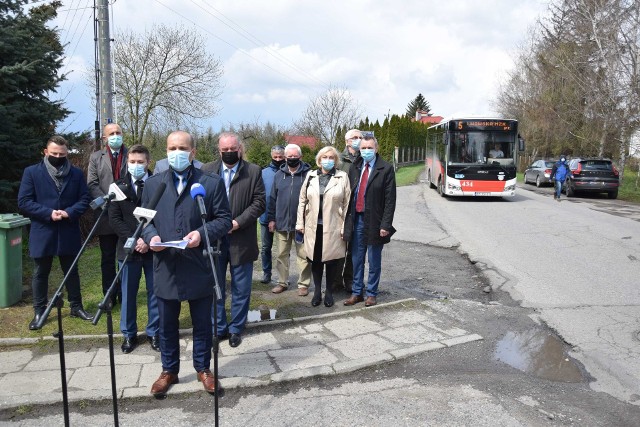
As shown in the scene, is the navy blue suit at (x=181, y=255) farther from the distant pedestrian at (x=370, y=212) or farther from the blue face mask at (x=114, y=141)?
the distant pedestrian at (x=370, y=212)

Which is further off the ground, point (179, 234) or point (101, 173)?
point (101, 173)

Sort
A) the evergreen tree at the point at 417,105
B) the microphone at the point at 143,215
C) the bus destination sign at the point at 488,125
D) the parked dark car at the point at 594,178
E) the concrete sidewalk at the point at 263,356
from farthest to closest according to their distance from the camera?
the evergreen tree at the point at 417,105 → the parked dark car at the point at 594,178 → the bus destination sign at the point at 488,125 → the concrete sidewalk at the point at 263,356 → the microphone at the point at 143,215

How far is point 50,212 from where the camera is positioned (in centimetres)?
540

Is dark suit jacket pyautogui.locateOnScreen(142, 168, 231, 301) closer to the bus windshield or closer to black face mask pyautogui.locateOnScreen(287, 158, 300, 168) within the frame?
black face mask pyautogui.locateOnScreen(287, 158, 300, 168)

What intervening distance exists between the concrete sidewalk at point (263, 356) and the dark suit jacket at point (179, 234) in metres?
0.88

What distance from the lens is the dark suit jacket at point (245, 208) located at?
16.8 feet

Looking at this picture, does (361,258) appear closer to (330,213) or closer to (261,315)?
(330,213)

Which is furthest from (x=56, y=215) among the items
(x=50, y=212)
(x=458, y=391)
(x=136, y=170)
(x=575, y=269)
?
(x=575, y=269)

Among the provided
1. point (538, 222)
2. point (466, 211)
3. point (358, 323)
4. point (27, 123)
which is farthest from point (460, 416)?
point (466, 211)

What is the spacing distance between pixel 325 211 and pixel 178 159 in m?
2.54

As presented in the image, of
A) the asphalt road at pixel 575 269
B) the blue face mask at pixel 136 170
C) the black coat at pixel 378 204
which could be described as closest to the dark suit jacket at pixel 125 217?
the blue face mask at pixel 136 170

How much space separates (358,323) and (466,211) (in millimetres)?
11371

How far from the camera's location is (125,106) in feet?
95.3

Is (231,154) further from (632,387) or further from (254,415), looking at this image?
(632,387)
